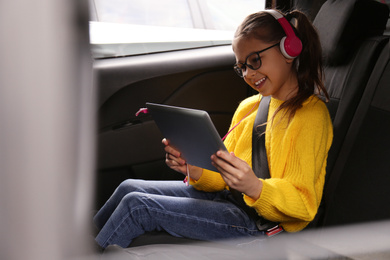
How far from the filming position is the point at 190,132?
992 mm

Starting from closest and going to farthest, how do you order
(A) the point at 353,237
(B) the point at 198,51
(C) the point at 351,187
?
1. (A) the point at 353,237
2. (C) the point at 351,187
3. (B) the point at 198,51

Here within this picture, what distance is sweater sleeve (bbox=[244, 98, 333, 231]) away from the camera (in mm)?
1014

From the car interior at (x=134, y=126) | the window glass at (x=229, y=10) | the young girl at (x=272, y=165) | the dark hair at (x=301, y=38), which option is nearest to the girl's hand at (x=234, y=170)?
the young girl at (x=272, y=165)

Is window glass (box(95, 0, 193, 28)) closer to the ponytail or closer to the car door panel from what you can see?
the car door panel

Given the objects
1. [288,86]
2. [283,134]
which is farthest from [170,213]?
[288,86]

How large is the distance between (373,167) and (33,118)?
3.56 ft

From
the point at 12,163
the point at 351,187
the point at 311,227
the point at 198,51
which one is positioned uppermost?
the point at 198,51

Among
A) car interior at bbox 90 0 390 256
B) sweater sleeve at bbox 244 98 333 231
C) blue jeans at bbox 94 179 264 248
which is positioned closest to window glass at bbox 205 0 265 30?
car interior at bbox 90 0 390 256

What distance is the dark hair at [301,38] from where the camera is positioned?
1145 millimetres

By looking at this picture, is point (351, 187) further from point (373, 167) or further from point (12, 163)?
point (12, 163)

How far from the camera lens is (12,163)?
9.4 inches

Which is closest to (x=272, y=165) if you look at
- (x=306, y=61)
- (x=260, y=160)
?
(x=260, y=160)

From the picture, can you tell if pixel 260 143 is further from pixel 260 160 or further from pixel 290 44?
pixel 290 44

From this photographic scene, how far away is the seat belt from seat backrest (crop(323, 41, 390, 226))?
0.69 feet
